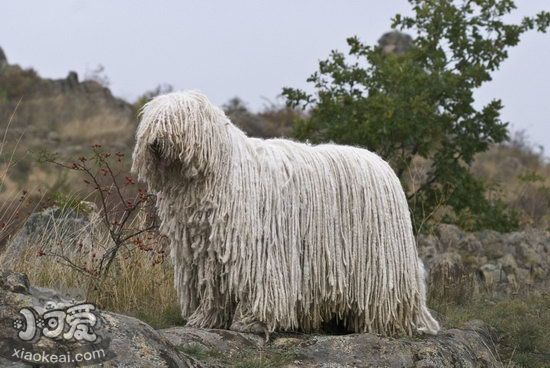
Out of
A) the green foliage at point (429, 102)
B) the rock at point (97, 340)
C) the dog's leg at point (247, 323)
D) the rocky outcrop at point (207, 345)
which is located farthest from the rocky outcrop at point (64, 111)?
the rock at point (97, 340)

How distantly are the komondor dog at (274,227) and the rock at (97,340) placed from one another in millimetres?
1429

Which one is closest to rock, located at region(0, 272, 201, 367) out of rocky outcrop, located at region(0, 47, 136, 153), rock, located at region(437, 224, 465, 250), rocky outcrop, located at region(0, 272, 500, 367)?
rocky outcrop, located at region(0, 272, 500, 367)

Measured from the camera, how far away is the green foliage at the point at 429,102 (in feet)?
41.6

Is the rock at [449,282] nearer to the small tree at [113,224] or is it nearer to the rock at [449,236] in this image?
the rock at [449,236]

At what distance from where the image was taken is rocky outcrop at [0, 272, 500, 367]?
15.5 ft

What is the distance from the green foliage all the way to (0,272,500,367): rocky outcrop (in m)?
4.66

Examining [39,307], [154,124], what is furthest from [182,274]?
[39,307]

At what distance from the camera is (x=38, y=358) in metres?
4.61

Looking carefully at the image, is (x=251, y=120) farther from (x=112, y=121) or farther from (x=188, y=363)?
(x=188, y=363)

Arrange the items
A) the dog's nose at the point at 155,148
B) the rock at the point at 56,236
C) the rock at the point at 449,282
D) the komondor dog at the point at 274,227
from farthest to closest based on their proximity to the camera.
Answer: the rock at the point at 449,282
the rock at the point at 56,236
the komondor dog at the point at 274,227
the dog's nose at the point at 155,148

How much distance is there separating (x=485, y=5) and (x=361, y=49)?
1732 mm

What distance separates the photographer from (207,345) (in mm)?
6004

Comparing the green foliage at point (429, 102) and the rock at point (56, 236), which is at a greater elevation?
the green foliage at point (429, 102)

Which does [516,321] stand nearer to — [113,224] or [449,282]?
[449,282]
